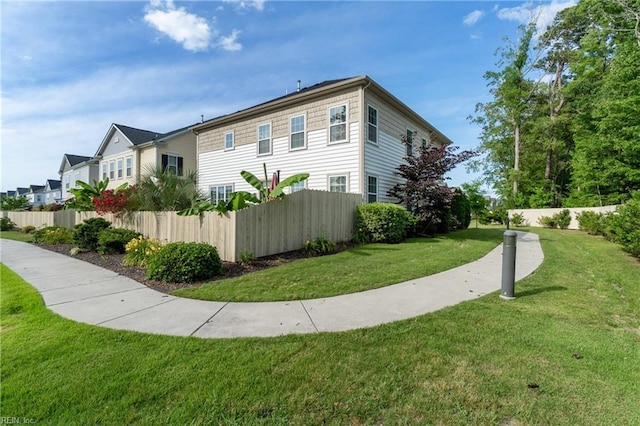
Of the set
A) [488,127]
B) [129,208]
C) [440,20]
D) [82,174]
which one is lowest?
[129,208]

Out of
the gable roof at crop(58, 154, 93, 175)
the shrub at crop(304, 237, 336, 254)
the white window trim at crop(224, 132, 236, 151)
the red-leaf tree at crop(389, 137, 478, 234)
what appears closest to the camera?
the shrub at crop(304, 237, 336, 254)

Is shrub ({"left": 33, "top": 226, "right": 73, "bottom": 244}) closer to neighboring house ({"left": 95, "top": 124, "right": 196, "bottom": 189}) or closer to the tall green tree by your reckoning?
neighboring house ({"left": 95, "top": 124, "right": 196, "bottom": 189})

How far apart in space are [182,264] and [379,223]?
7.05 metres

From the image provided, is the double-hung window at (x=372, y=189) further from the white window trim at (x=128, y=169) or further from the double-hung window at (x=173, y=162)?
the white window trim at (x=128, y=169)

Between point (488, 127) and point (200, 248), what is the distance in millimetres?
32972

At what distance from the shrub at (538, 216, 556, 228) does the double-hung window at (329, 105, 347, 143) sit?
1868 centimetres

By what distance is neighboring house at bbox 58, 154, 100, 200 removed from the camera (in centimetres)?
3098

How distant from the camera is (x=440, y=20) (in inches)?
379

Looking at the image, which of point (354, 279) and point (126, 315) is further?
point (354, 279)

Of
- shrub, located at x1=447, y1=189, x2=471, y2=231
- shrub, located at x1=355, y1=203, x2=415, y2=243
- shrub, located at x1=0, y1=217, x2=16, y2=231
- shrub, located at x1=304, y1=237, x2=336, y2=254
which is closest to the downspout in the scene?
shrub, located at x1=355, y1=203, x2=415, y2=243

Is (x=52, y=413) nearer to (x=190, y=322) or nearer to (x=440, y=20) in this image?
(x=190, y=322)

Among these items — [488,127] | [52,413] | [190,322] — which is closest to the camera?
[52,413]

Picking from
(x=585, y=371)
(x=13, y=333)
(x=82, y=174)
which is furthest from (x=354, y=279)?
(x=82, y=174)

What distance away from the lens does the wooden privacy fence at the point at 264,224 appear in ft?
24.6
